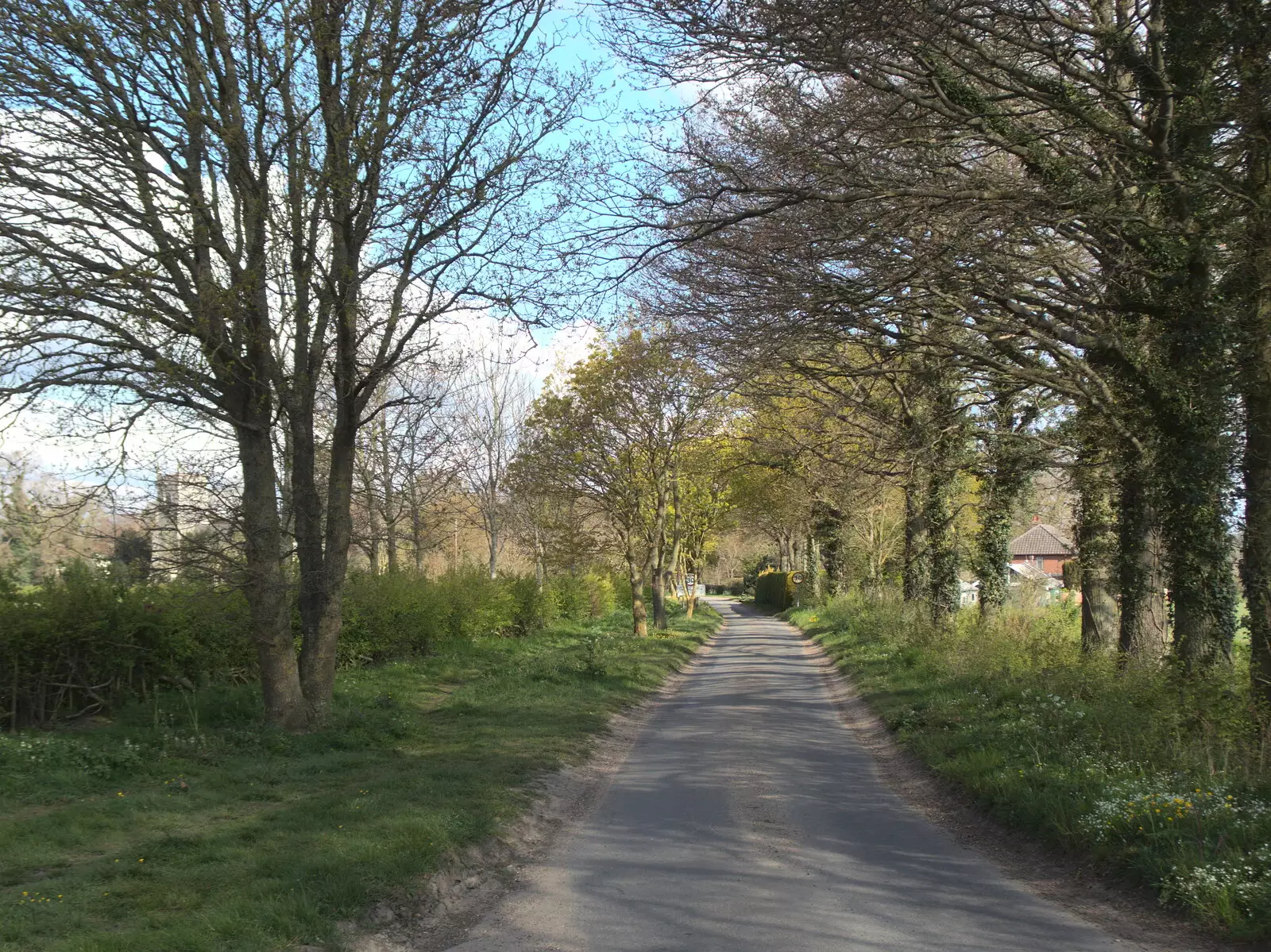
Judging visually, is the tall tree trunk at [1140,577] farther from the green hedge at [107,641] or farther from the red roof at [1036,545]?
the red roof at [1036,545]

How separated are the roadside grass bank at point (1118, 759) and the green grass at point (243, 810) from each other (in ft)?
14.8

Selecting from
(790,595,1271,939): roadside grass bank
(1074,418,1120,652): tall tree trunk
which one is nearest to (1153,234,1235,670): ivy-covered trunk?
(790,595,1271,939): roadside grass bank

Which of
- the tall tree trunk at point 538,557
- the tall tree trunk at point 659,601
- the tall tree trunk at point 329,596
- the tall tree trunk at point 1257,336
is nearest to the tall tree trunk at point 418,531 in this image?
the tall tree trunk at point 538,557

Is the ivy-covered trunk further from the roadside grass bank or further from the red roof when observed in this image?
the red roof

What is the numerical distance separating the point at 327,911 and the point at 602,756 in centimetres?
627

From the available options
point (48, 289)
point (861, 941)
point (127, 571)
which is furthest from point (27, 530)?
point (861, 941)

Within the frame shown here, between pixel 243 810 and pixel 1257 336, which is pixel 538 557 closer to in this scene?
pixel 243 810

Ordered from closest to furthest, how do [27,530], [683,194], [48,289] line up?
[48,289] < [27,530] < [683,194]

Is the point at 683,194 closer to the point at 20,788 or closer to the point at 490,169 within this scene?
the point at 490,169

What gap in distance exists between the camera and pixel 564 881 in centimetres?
656

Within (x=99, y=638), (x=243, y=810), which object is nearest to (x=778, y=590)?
(x=99, y=638)

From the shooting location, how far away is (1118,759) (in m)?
8.13

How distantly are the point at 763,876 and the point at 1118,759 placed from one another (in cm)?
380

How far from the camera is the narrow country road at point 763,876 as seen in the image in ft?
17.6
